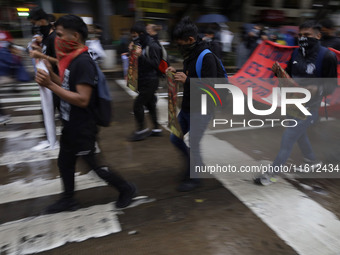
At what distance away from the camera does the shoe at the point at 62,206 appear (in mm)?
3156

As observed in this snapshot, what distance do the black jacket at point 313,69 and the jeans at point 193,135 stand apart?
1134 millimetres

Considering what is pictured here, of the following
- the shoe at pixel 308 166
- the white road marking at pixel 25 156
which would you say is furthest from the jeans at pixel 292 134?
the white road marking at pixel 25 156

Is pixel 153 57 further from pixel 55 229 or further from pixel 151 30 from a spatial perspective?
pixel 55 229

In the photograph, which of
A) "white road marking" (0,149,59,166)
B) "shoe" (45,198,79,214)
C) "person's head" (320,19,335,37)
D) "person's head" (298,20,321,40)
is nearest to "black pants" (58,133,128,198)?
"shoe" (45,198,79,214)

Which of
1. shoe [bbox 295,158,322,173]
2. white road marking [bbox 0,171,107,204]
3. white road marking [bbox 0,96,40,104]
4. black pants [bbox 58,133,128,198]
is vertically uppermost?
black pants [bbox 58,133,128,198]

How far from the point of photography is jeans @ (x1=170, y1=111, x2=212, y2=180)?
3277 millimetres

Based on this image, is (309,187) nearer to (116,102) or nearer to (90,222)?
(90,222)

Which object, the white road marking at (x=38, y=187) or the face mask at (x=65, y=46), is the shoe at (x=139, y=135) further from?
the face mask at (x=65, y=46)

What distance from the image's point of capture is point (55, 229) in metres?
2.89

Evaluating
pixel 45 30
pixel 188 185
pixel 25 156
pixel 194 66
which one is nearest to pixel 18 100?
pixel 25 156

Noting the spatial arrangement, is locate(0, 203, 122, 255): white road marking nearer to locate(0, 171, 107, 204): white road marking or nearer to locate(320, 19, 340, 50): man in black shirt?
locate(0, 171, 107, 204): white road marking

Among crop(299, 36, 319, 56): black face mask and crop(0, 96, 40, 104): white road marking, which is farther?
crop(0, 96, 40, 104): white road marking

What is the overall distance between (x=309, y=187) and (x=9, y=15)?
20.1m

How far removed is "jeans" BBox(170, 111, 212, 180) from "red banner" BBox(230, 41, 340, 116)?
343 cm
